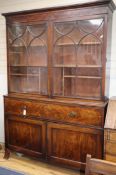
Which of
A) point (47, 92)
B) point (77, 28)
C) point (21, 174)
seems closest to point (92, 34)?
point (77, 28)

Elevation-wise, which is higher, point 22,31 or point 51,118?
point 22,31

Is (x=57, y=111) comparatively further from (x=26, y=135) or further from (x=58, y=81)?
(x=26, y=135)

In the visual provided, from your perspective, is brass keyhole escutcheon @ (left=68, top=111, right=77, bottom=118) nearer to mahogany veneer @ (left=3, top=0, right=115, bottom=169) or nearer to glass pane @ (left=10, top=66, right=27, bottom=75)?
mahogany veneer @ (left=3, top=0, right=115, bottom=169)

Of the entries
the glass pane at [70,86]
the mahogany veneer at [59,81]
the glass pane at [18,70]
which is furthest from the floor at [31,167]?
the glass pane at [18,70]

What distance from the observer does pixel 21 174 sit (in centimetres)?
115

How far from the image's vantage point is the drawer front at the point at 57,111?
2.23m

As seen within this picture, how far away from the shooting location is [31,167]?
2693mm

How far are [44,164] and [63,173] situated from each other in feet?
1.09

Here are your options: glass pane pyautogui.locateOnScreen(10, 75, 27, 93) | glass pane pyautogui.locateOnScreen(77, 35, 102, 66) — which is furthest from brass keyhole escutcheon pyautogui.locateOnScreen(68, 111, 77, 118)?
glass pane pyautogui.locateOnScreen(10, 75, 27, 93)

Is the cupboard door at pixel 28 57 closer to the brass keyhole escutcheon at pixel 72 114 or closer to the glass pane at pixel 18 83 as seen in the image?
the glass pane at pixel 18 83

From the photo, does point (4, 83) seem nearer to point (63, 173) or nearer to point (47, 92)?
point (47, 92)

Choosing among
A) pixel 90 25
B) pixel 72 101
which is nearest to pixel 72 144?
pixel 72 101

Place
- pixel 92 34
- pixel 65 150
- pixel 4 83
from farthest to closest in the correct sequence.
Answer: pixel 4 83, pixel 65 150, pixel 92 34

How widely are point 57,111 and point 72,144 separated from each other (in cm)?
43
